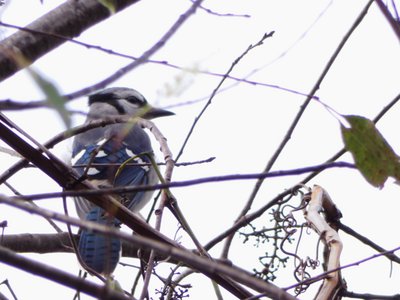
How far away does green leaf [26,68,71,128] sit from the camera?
77cm

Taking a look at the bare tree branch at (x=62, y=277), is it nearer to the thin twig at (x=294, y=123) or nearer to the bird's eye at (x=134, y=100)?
the thin twig at (x=294, y=123)

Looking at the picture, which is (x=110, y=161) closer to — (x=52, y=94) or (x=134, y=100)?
(x=134, y=100)

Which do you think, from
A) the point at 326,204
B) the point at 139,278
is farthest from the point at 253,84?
the point at 139,278

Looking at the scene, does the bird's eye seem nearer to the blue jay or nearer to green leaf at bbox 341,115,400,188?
the blue jay

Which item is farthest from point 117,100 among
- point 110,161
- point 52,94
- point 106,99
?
point 52,94

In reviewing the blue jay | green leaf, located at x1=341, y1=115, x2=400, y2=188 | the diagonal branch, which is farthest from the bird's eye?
green leaf, located at x1=341, y1=115, x2=400, y2=188

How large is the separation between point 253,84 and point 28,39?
0.89 meters

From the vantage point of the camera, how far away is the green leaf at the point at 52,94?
77cm

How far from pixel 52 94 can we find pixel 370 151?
0.68 metres

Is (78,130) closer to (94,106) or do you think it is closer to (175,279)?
(175,279)

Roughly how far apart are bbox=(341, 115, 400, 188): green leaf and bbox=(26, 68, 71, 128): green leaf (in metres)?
0.62

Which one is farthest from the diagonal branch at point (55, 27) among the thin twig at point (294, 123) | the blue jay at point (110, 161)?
the thin twig at point (294, 123)

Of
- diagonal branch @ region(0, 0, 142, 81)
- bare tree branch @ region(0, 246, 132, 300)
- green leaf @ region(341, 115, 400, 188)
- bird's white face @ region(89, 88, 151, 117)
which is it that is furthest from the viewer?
bird's white face @ region(89, 88, 151, 117)

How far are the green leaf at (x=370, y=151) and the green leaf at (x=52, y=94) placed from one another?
2.02 ft
